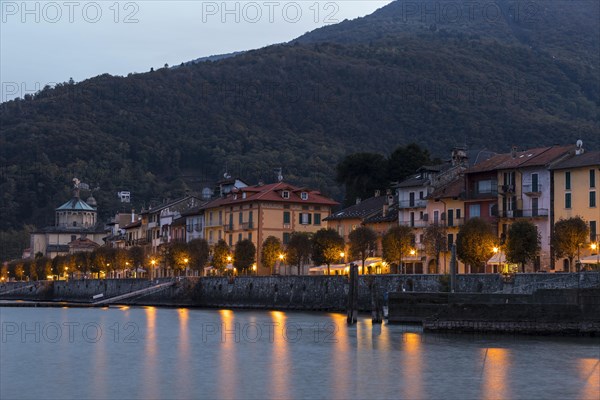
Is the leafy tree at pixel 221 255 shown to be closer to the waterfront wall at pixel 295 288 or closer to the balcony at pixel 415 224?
the waterfront wall at pixel 295 288

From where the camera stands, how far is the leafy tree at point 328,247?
103438mm

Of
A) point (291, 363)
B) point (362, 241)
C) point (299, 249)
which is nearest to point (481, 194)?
point (362, 241)

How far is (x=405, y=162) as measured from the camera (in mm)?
131875

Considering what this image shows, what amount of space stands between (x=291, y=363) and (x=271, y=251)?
56104 millimetres

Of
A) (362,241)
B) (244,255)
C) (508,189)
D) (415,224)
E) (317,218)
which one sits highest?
(508,189)

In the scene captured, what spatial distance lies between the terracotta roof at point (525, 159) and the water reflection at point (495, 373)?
35.3m

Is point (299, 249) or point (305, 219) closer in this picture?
point (299, 249)

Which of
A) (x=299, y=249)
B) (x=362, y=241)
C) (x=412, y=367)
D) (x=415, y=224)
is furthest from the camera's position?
(x=299, y=249)

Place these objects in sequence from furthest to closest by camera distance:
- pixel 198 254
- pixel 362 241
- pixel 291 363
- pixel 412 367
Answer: pixel 198 254, pixel 362 241, pixel 291 363, pixel 412 367

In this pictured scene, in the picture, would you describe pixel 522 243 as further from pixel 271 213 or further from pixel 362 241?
pixel 271 213

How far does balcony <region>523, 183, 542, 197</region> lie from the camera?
92.9 meters

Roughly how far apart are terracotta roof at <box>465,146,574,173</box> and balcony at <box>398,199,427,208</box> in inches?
265

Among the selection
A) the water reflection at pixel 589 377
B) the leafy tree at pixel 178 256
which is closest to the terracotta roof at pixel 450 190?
the leafy tree at pixel 178 256

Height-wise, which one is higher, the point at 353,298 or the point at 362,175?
the point at 362,175
